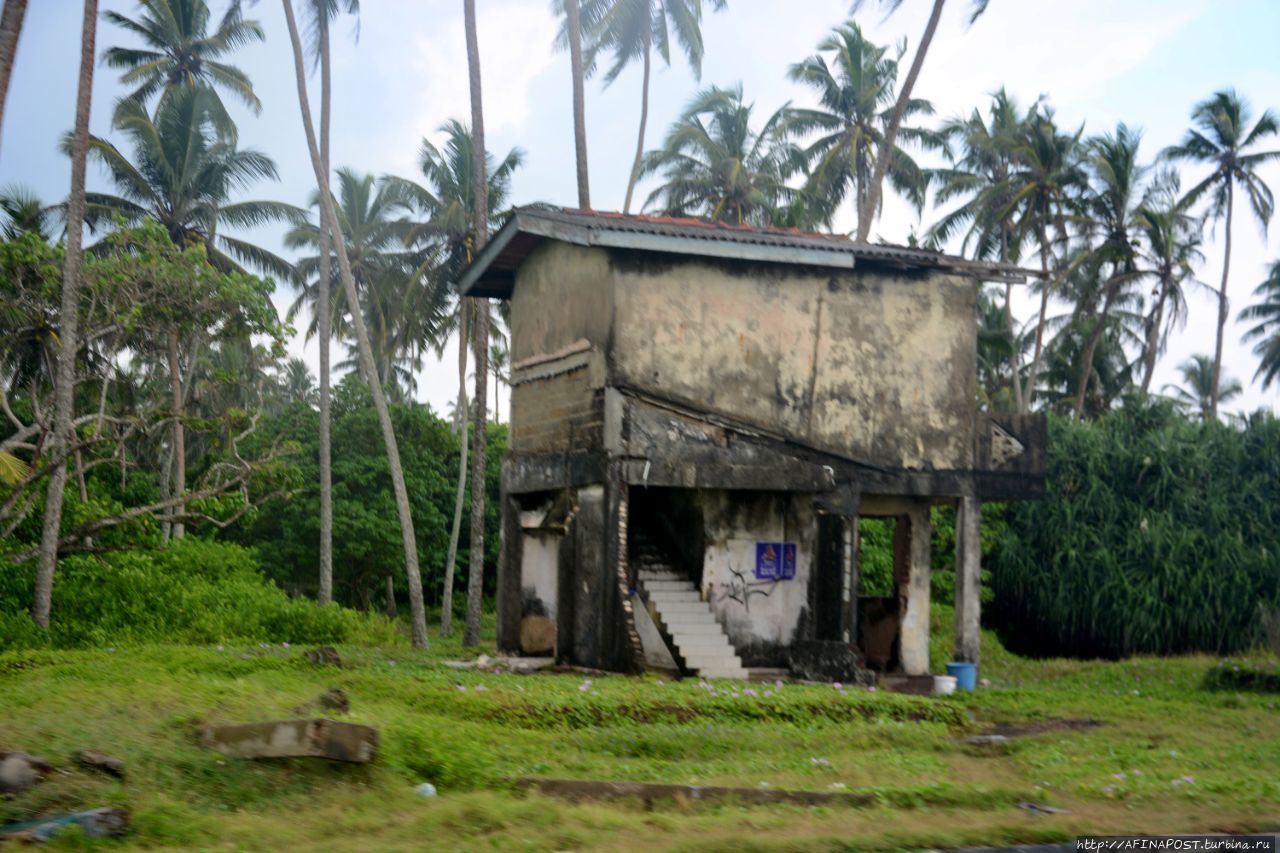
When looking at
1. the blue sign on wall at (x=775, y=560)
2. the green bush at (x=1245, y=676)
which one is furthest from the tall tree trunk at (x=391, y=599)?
the green bush at (x=1245, y=676)

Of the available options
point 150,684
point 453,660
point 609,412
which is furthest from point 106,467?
point 150,684

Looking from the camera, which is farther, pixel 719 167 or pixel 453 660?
pixel 719 167

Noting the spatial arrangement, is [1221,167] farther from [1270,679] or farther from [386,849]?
[386,849]

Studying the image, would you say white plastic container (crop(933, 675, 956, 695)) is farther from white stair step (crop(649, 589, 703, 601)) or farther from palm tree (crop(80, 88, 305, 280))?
palm tree (crop(80, 88, 305, 280))

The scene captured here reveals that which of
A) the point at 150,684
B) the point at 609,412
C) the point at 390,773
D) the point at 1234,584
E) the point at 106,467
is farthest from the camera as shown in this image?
the point at 106,467

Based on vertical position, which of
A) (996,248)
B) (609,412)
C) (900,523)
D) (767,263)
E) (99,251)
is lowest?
(900,523)

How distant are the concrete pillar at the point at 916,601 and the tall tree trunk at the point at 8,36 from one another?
12413mm

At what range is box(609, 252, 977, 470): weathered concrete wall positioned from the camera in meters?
16.3

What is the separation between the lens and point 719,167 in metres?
35.8

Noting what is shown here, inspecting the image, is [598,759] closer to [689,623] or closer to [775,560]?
[689,623]

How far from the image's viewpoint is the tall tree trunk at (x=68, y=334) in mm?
16656

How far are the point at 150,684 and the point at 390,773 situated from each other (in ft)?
11.1

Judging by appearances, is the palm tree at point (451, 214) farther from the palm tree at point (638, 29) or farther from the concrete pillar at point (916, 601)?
the concrete pillar at point (916, 601)

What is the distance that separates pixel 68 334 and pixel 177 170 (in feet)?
44.6
